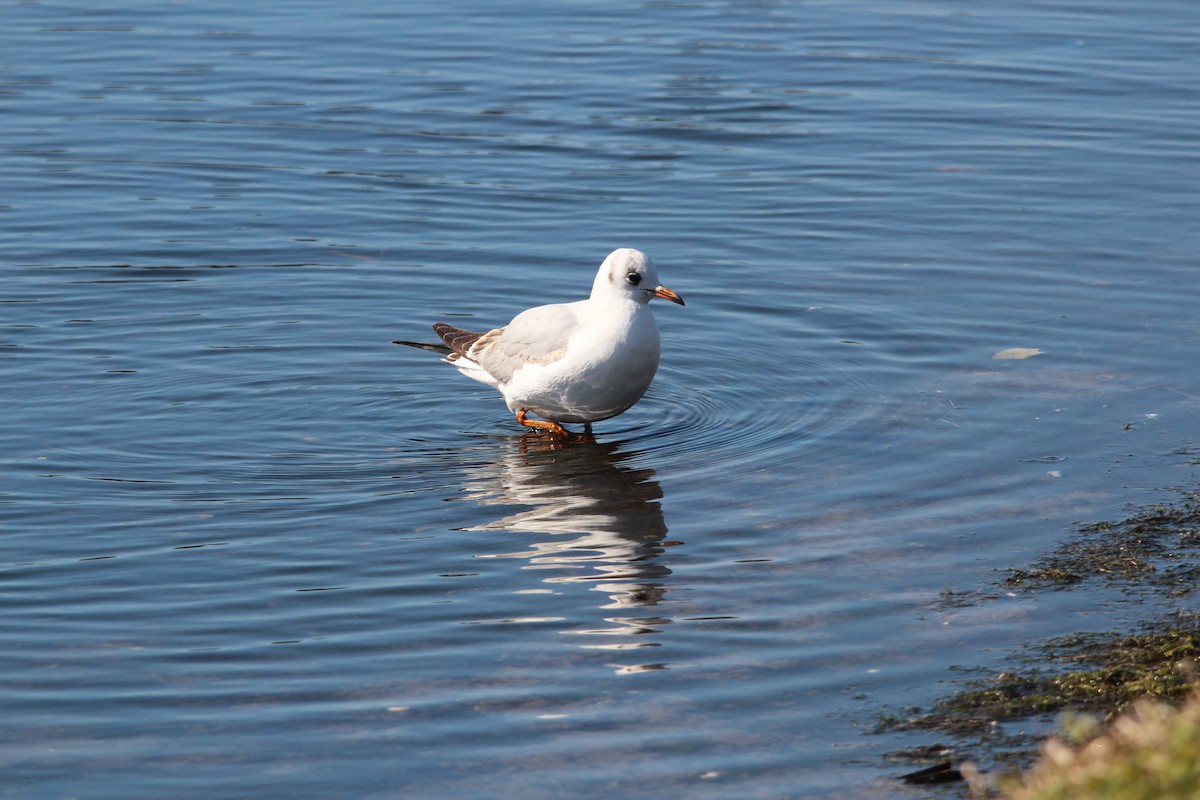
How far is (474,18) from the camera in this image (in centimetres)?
2222

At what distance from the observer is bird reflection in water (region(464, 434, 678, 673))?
7547 mm

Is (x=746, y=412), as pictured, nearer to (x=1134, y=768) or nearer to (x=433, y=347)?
(x=433, y=347)

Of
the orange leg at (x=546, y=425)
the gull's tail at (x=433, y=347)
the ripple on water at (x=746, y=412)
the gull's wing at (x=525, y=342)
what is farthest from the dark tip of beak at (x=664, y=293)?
the gull's tail at (x=433, y=347)

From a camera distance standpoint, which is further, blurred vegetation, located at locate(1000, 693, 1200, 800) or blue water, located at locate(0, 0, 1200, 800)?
blue water, located at locate(0, 0, 1200, 800)

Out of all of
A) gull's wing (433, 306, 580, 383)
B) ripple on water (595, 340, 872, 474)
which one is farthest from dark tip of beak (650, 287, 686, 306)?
ripple on water (595, 340, 872, 474)

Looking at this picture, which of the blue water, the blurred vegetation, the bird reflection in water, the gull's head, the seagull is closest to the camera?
the blurred vegetation

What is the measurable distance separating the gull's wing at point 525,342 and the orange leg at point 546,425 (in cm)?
33

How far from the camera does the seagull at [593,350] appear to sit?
970cm

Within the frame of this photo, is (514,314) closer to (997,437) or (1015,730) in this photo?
(997,437)

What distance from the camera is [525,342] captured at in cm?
1018

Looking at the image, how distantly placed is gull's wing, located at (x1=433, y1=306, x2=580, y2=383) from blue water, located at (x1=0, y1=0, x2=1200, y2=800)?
0.49 meters

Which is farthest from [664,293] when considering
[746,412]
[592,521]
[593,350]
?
[592,521]

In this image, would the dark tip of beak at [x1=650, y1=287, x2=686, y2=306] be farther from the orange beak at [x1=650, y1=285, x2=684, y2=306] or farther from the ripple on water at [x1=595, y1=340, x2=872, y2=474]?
the ripple on water at [x1=595, y1=340, x2=872, y2=474]

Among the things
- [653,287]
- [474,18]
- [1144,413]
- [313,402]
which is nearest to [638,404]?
[653,287]
